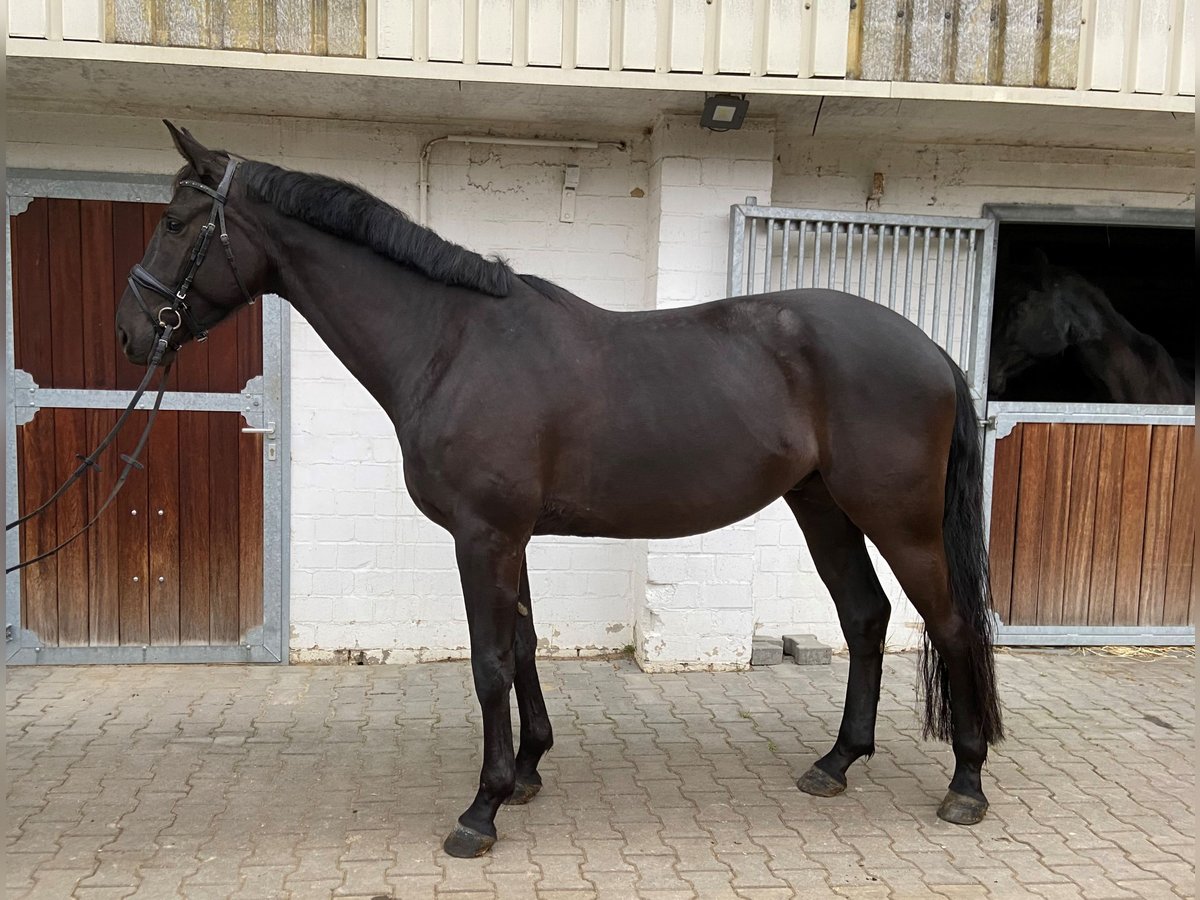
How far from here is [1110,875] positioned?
2.70m

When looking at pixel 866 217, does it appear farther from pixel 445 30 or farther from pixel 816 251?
pixel 445 30

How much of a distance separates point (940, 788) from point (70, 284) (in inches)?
183

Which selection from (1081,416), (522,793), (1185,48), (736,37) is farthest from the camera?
(1081,416)

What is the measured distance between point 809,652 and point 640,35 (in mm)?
3216

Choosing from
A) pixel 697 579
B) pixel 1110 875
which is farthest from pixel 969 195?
pixel 1110 875

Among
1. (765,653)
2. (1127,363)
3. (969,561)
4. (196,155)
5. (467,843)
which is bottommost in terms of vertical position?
(765,653)

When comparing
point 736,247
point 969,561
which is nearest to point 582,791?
point 969,561

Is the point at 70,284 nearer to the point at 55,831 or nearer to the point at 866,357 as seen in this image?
the point at 55,831

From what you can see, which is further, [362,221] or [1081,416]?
[1081,416]

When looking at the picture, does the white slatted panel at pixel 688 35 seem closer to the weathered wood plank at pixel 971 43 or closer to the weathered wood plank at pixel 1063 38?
the weathered wood plank at pixel 971 43

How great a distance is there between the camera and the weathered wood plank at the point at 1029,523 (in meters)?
4.97

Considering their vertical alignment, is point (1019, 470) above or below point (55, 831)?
above

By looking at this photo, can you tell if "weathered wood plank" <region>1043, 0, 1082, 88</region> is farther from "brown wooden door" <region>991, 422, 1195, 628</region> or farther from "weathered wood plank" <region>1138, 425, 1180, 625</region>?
"weathered wood plank" <region>1138, 425, 1180, 625</region>

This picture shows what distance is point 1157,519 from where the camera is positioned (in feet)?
16.7
